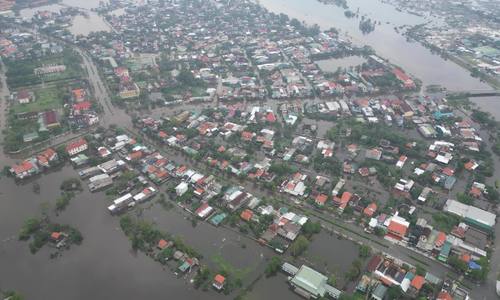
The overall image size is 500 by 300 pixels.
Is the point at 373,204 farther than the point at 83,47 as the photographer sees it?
No

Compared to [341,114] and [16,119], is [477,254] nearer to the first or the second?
[341,114]

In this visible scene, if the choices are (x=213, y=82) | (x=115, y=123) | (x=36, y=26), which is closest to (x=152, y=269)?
(x=115, y=123)

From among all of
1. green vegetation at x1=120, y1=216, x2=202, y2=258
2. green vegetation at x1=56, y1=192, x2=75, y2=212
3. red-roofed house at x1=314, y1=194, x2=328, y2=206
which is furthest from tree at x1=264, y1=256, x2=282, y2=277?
green vegetation at x1=56, y1=192, x2=75, y2=212

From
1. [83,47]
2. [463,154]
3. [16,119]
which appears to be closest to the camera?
[463,154]

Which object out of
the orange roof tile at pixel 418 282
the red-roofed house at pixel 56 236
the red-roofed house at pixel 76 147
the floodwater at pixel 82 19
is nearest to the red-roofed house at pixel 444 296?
the orange roof tile at pixel 418 282

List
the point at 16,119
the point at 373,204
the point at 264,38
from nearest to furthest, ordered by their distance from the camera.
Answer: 1. the point at 373,204
2. the point at 16,119
3. the point at 264,38

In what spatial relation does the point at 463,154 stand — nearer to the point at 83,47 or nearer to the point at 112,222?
the point at 112,222

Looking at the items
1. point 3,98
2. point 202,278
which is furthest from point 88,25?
point 202,278
